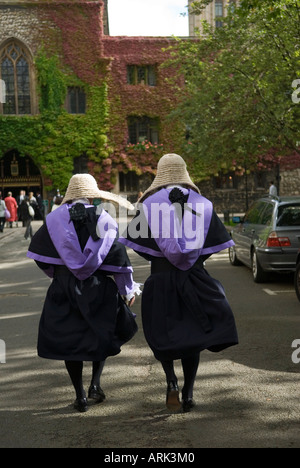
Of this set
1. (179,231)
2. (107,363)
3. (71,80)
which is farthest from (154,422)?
(71,80)

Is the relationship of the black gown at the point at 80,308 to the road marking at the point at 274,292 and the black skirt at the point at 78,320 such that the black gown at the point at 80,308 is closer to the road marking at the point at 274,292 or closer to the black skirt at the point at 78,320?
the black skirt at the point at 78,320

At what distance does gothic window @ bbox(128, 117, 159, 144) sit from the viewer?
38.7m

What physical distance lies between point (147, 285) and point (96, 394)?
3.06 ft

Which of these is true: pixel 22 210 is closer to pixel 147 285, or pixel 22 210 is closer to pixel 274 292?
pixel 274 292

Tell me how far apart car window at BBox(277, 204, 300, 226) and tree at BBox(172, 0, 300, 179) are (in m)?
4.86

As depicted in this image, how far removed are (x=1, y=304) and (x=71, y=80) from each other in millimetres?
29251

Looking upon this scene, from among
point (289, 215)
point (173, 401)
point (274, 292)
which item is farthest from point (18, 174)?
point (173, 401)

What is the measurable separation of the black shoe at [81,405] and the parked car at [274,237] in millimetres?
6554

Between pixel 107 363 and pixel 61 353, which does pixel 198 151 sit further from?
pixel 61 353

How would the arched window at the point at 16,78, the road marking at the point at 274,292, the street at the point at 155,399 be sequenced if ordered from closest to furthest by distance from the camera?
the street at the point at 155,399, the road marking at the point at 274,292, the arched window at the point at 16,78

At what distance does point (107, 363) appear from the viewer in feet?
20.1

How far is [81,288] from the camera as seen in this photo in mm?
4680

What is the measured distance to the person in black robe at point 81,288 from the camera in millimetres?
4621

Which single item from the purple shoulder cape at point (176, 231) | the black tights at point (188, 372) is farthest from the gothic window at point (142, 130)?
the black tights at point (188, 372)
